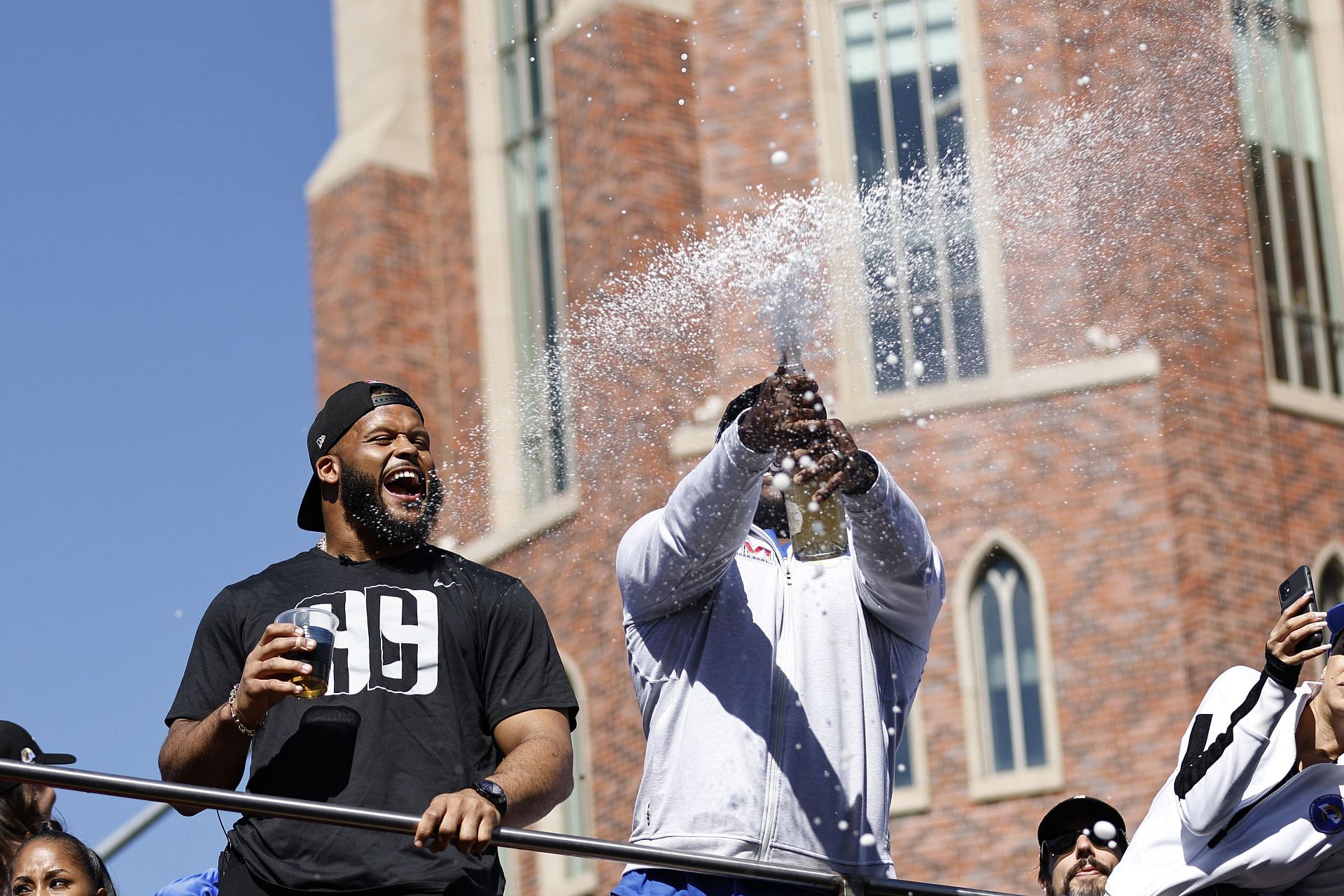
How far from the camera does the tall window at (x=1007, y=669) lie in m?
18.2

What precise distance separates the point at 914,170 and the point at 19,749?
1440 cm

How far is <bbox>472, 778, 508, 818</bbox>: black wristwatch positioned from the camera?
4.78 meters

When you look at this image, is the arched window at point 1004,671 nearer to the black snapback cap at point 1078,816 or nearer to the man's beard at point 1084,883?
the black snapback cap at point 1078,816

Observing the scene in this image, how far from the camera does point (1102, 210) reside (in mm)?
19266

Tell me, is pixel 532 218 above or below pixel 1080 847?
above

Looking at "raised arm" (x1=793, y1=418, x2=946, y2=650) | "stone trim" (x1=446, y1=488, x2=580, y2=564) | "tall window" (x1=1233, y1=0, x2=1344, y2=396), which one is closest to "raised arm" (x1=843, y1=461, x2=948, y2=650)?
"raised arm" (x1=793, y1=418, x2=946, y2=650)

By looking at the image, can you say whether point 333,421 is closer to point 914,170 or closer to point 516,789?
point 516,789

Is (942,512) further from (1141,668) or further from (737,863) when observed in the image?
(737,863)

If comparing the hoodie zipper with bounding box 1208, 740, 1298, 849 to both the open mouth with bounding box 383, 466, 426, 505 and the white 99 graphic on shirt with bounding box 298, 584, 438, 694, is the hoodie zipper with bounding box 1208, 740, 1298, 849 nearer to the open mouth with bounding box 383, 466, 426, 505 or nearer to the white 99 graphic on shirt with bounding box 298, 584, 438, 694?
the white 99 graphic on shirt with bounding box 298, 584, 438, 694

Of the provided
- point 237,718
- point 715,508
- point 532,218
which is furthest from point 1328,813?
point 532,218

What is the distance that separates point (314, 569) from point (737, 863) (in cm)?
129

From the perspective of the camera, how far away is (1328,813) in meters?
5.42

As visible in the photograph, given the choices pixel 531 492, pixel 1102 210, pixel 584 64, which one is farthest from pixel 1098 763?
pixel 584 64

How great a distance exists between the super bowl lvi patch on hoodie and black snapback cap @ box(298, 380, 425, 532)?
2.46m
